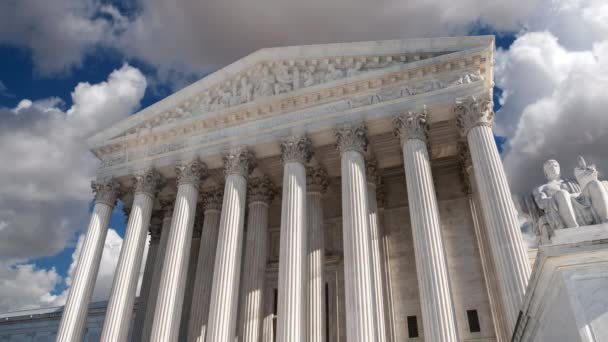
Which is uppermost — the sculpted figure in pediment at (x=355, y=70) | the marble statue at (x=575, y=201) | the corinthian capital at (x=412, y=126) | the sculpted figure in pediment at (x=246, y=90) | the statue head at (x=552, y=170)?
the sculpted figure in pediment at (x=246, y=90)

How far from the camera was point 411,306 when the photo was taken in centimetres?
2241

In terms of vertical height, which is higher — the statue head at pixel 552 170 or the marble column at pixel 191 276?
the marble column at pixel 191 276

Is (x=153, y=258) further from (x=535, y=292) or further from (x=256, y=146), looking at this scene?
(x=535, y=292)

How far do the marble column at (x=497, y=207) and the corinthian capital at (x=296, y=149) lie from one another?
683 centimetres

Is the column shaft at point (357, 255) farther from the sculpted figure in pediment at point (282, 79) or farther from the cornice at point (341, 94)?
the sculpted figure in pediment at point (282, 79)

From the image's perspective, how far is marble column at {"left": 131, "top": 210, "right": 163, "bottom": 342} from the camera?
24625 millimetres

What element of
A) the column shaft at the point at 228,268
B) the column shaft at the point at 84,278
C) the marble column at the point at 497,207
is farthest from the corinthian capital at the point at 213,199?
the marble column at the point at 497,207

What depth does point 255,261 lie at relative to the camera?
72.9 ft

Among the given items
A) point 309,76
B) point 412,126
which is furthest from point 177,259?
point 412,126

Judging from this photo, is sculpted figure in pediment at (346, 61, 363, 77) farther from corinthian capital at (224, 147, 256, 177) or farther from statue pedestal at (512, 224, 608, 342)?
statue pedestal at (512, 224, 608, 342)

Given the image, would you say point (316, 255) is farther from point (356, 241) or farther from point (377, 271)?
point (356, 241)

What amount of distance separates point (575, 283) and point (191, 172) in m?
19.6

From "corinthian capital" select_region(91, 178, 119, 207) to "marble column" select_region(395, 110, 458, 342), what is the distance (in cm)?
1571

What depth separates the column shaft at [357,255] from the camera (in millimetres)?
16030
